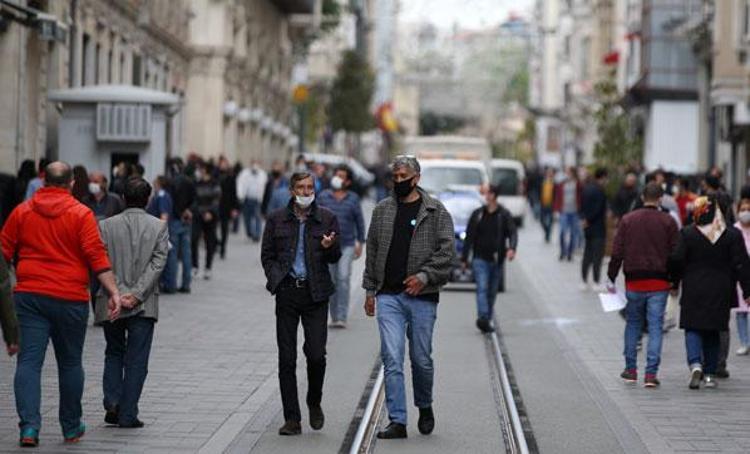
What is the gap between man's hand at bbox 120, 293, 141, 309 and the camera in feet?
38.9

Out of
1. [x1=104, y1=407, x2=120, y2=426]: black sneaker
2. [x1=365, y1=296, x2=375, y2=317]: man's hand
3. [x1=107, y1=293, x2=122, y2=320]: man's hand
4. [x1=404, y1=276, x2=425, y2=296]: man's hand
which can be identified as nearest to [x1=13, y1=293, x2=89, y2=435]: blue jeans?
[x1=107, y1=293, x2=122, y2=320]: man's hand

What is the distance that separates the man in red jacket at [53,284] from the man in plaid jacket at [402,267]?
176 centimetres

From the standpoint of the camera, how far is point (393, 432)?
39.3 ft

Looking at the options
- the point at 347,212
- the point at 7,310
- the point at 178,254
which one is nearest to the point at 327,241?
the point at 7,310

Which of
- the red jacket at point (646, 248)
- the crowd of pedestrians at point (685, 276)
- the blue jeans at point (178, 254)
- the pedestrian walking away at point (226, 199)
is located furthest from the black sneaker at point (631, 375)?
the pedestrian walking away at point (226, 199)

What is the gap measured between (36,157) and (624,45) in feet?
130

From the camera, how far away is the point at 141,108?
93.6ft

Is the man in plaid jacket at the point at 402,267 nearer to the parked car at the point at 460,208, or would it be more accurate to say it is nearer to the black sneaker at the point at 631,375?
the black sneaker at the point at 631,375

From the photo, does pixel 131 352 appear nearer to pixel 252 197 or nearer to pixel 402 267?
→ pixel 402 267

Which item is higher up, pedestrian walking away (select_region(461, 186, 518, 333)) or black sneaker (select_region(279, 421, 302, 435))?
pedestrian walking away (select_region(461, 186, 518, 333))

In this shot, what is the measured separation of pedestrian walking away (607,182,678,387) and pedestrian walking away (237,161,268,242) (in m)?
24.5

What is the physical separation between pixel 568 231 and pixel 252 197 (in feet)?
23.8

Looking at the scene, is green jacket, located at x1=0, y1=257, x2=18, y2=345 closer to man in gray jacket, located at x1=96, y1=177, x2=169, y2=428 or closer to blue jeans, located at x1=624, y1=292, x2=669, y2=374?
man in gray jacket, located at x1=96, y1=177, x2=169, y2=428

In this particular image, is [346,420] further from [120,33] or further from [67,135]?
[120,33]
